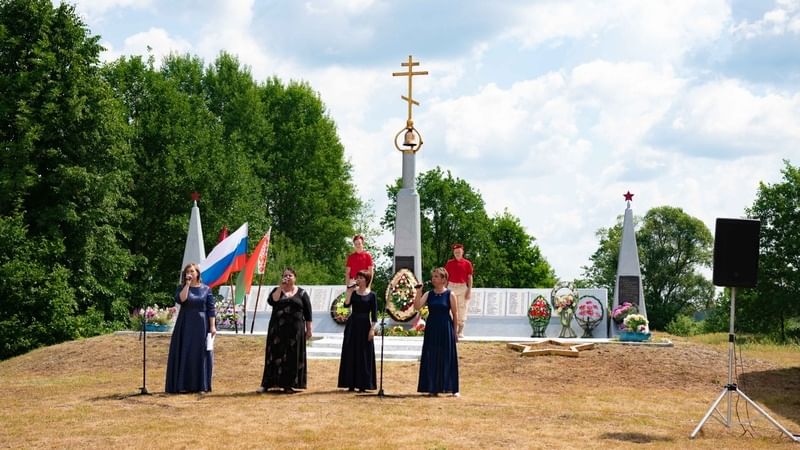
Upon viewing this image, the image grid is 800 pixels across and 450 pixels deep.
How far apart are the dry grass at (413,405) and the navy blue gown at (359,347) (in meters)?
0.34

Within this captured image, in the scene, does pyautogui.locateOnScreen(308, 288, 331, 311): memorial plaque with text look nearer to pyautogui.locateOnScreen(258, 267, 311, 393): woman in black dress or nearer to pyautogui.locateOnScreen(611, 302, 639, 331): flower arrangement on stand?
pyautogui.locateOnScreen(611, 302, 639, 331): flower arrangement on stand

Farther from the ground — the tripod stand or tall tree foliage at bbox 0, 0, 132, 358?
tall tree foliage at bbox 0, 0, 132, 358

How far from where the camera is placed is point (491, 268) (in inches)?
1587

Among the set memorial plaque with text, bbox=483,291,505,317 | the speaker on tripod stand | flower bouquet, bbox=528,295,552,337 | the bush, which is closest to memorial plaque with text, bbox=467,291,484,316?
memorial plaque with text, bbox=483,291,505,317

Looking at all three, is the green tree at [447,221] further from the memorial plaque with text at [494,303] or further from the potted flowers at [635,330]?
the potted flowers at [635,330]

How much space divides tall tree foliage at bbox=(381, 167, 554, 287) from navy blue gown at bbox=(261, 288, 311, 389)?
28.0 m

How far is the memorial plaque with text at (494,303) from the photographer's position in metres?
20.8

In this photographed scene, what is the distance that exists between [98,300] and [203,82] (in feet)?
48.3

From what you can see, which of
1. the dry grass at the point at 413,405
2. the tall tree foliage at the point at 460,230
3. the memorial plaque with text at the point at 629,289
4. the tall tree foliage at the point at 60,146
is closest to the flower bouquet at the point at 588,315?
the memorial plaque with text at the point at 629,289

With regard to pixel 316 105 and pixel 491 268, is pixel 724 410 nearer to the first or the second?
pixel 491 268

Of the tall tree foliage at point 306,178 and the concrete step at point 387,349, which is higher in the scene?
the tall tree foliage at point 306,178

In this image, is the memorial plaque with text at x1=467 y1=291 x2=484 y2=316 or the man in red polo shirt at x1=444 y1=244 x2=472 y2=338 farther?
the memorial plaque with text at x1=467 y1=291 x2=484 y2=316

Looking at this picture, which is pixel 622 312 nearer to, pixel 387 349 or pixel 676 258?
pixel 387 349

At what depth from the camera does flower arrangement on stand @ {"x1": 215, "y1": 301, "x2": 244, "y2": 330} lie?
20703 millimetres
